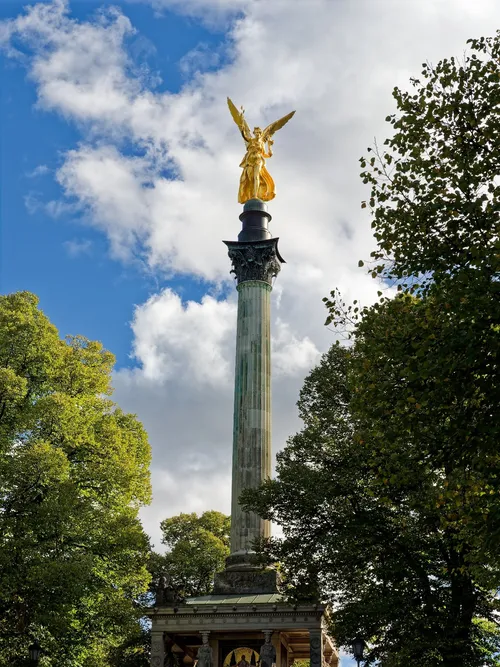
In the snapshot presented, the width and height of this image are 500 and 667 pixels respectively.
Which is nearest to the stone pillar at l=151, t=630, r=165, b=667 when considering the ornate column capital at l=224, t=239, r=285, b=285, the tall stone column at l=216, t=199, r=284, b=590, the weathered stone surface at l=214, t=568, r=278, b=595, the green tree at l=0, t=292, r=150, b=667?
the green tree at l=0, t=292, r=150, b=667

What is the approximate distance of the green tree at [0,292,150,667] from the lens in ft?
94.9

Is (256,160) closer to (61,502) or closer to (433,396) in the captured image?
(61,502)

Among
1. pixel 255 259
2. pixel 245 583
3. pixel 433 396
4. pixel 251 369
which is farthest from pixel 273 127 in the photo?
pixel 433 396

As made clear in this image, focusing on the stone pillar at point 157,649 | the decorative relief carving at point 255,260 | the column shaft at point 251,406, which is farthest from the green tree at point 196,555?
the decorative relief carving at point 255,260

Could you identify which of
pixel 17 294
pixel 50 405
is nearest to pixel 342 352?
pixel 50 405

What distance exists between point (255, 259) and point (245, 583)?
57.1 ft

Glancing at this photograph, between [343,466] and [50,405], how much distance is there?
39.3ft

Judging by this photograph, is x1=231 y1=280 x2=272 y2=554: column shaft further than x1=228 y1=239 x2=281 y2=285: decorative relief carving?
No

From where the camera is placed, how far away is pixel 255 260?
147ft

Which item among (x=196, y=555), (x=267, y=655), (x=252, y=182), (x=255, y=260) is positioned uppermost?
(x=252, y=182)

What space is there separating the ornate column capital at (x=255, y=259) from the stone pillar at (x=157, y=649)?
18991 millimetres

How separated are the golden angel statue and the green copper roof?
22935 millimetres

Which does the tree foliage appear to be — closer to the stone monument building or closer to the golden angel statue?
the stone monument building

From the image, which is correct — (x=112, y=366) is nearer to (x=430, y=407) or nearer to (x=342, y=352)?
(x=342, y=352)
